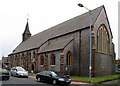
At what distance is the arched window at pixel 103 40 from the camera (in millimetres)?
27375

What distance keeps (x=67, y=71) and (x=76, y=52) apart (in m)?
4.19

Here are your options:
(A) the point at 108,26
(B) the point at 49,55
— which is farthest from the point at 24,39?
(A) the point at 108,26

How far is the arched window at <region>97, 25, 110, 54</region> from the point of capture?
27.4 metres

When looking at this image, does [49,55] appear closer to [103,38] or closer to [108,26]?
[103,38]

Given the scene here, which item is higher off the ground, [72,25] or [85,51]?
[72,25]

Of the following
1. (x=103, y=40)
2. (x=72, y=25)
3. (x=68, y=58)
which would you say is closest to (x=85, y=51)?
(x=68, y=58)

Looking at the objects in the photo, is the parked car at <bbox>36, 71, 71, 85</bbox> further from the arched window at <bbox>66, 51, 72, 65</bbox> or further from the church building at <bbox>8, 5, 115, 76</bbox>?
the arched window at <bbox>66, 51, 72, 65</bbox>

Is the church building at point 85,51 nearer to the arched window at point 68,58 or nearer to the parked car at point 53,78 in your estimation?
the arched window at point 68,58

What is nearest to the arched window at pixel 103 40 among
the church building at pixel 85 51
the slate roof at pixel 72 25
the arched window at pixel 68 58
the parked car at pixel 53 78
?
the church building at pixel 85 51

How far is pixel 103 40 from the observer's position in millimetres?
28812

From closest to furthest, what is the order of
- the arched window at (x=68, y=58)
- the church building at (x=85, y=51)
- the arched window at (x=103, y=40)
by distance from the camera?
the church building at (x=85, y=51), the arched window at (x=103, y=40), the arched window at (x=68, y=58)

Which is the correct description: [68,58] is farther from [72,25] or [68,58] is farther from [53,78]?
[53,78]

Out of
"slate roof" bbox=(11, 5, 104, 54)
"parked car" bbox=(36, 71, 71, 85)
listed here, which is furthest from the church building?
"parked car" bbox=(36, 71, 71, 85)

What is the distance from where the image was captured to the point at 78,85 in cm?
1678
